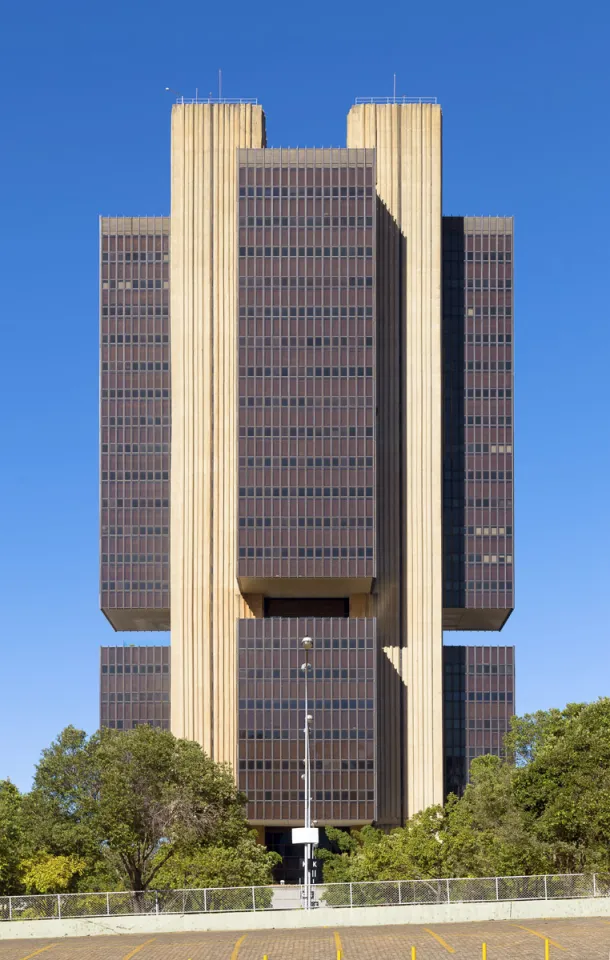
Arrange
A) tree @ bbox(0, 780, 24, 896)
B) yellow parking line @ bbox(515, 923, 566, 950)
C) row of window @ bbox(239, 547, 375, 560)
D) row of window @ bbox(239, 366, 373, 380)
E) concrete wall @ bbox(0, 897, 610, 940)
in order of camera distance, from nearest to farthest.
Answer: yellow parking line @ bbox(515, 923, 566, 950) → concrete wall @ bbox(0, 897, 610, 940) → tree @ bbox(0, 780, 24, 896) → row of window @ bbox(239, 547, 375, 560) → row of window @ bbox(239, 366, 373, 380)

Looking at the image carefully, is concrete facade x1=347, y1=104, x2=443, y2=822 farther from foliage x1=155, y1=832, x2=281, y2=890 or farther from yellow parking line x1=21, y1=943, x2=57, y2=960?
yellow parking line x1=21, y1=943, x2=57, y2=960

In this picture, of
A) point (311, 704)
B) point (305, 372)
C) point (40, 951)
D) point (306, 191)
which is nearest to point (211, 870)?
point (40, 951)

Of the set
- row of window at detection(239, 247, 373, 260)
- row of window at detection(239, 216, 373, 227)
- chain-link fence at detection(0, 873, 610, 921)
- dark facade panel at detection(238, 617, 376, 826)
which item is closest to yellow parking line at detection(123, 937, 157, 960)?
chain-link fence at detection(0, 873, 610, 921)

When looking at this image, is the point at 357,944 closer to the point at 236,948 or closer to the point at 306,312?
the point at 236,948

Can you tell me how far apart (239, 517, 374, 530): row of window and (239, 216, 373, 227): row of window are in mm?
36666

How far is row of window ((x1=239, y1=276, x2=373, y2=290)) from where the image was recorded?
7574 inches

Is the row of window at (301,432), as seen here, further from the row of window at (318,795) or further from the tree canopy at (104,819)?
the tree canopy at (104,819)

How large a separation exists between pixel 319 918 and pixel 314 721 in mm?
110401

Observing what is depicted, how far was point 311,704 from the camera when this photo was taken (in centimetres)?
18500

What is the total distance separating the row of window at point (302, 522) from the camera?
618ft

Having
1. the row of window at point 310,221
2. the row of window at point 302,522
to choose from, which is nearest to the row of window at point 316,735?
the row of window at point 302,522

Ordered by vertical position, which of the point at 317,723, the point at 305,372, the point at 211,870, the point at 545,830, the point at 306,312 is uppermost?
the point at 306,312

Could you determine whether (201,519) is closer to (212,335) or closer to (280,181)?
(212,335)

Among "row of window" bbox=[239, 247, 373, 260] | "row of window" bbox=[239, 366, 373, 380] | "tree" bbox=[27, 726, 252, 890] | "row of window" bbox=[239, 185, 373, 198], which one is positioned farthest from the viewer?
"row of window" bbox=[239, 185, 373, 198]
